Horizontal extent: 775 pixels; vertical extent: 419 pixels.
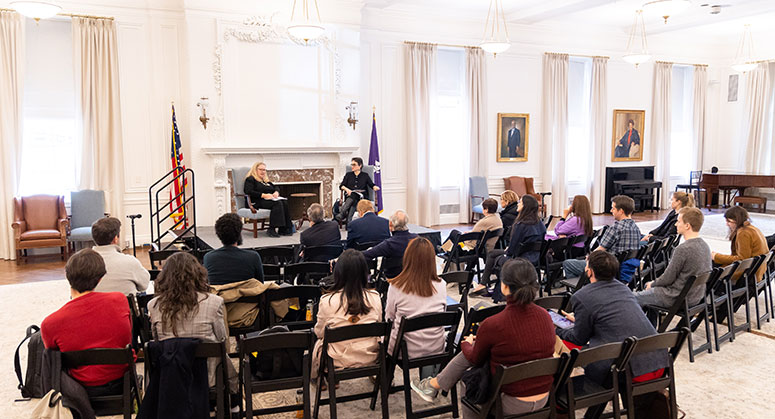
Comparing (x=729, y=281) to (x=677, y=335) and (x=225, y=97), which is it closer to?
(x=677, y=335)

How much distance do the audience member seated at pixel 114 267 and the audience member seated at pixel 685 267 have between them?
155 inches

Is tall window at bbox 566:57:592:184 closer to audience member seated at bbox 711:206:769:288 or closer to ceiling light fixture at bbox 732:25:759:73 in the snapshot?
ceiling light fixture at bbox 732:25:759:73

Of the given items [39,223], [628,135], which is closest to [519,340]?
[39,223]

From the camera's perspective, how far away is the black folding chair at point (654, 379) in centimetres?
294

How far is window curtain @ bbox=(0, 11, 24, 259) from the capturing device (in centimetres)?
851

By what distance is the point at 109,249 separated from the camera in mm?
4188

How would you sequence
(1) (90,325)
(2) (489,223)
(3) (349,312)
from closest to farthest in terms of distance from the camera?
1. (1) (90,325)
2. (3) (349,312)
3. (2) (489,223)

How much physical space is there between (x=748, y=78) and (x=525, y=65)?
6.52 metres

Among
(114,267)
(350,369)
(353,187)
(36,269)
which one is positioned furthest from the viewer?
(353,187)

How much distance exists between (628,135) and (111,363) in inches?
553

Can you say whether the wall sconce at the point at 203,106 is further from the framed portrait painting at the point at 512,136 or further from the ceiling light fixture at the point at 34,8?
the framed portrait painting at the point at 512,136

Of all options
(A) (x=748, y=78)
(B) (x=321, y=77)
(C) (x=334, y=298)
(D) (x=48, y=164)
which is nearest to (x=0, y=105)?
(D) (x=48, y=164)

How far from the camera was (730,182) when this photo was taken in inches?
554

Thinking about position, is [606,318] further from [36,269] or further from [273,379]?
[36,269]
